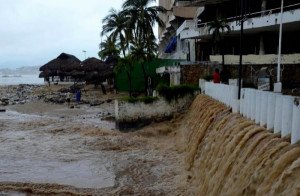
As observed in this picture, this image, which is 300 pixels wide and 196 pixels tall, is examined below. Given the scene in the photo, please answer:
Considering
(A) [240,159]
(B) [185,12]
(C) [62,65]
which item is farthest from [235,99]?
(C) [62,65]

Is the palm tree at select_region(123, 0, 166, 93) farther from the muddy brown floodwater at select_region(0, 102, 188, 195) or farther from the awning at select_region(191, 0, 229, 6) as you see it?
the muddy brown floodwater at select_region(0, 102, 188, 195)

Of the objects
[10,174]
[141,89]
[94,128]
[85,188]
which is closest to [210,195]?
[85,188]

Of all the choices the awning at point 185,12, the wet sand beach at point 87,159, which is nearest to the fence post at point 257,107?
the wet sand beach at point 87,159

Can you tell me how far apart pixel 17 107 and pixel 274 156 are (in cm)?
3533

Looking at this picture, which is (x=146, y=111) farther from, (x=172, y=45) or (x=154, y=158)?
(x=172, y=45)

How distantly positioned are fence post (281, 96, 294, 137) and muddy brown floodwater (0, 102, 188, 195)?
17.0 feet

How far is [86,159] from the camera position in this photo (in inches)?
715

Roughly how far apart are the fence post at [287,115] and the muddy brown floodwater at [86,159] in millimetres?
5170

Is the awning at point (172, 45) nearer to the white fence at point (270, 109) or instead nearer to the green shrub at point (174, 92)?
the green shrub at point (174, 92)

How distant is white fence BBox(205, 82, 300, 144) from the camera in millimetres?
8088

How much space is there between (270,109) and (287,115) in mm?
1261

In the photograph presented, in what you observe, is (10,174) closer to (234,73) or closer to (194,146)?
(194,146)

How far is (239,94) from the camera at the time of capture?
13438 millimetres

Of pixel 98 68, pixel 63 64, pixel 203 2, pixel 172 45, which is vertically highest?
pixel 203 2
